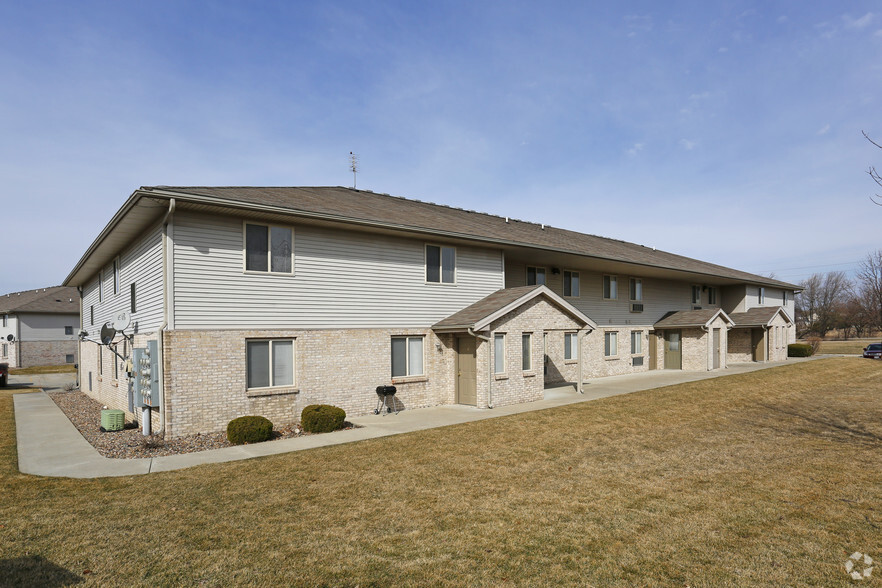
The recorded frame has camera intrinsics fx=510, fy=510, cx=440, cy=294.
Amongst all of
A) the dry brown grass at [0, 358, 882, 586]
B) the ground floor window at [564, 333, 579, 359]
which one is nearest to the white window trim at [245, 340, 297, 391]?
the dry brown grass at [0, 358, 882, 586]

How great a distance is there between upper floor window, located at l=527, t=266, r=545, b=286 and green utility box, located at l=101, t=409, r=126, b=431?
16.0m

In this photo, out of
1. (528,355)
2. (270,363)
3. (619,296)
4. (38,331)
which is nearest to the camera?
(270,363)

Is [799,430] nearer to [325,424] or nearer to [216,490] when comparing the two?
[325,424]

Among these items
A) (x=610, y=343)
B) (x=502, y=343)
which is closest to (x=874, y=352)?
(x=610, y=343)

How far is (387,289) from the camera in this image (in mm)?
15461

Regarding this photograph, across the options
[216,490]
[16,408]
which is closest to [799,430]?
[216,490]

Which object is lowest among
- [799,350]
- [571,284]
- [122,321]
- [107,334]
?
[799,350]

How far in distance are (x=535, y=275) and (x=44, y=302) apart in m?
48.2

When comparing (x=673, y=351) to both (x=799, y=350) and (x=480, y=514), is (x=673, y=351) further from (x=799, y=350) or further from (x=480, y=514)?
(x=480, y=514)

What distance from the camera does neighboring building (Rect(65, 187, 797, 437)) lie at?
11938mm

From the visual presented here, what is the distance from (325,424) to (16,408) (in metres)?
14.2

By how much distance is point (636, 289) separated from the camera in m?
27.7

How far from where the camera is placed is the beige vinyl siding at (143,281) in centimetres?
1241

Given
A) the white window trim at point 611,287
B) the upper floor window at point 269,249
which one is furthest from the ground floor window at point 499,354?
the white window trim at point 611,287
